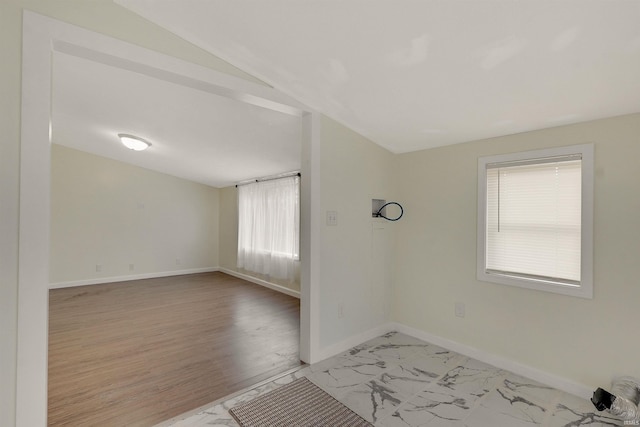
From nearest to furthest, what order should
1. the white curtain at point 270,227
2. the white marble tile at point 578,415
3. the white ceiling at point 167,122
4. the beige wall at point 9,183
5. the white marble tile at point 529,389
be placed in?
the beige wall at point 9,183
the white marble tile at point 578,415
the white marble tile at point 529,389
the white ceiling at point 167,122
the white curtain at point 270,227

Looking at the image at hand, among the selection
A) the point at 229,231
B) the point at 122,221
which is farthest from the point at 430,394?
the point at 122,221

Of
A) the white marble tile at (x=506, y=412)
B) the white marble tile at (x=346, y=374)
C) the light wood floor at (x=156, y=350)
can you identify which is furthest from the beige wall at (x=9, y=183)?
the white marble tile at (x=506, y=412)

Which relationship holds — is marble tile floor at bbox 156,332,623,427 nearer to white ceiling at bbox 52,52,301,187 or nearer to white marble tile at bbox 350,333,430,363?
white marble tile at bbox 350,333,430,363

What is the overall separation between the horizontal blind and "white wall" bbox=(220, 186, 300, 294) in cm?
486

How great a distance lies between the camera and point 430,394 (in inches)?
84.3

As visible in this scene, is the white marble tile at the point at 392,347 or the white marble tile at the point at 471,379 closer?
the white marble tile at the point at 471,379

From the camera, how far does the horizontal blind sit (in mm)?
2225

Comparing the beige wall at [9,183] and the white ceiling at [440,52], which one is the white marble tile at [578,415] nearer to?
the white ceiling at [440,52]

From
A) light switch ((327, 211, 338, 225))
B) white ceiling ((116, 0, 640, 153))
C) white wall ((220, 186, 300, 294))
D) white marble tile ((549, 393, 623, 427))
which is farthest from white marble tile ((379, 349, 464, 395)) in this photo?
white wall ((220, 186, 300, 294))

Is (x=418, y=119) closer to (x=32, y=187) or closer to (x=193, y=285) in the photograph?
(x=32, y=187)

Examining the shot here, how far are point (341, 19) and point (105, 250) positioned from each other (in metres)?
6.36

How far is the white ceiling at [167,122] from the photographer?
251 cm

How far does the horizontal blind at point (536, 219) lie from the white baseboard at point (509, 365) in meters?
0.77

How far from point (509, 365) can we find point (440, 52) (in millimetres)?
2612
